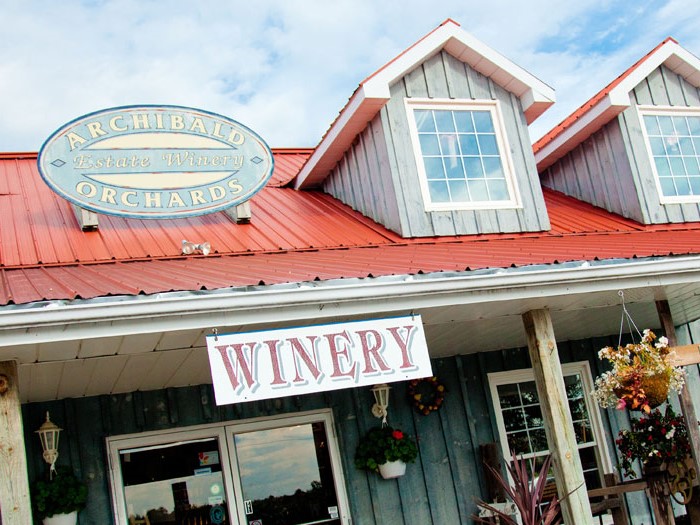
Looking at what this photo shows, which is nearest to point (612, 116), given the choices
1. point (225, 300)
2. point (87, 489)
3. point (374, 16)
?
point (225, 300)

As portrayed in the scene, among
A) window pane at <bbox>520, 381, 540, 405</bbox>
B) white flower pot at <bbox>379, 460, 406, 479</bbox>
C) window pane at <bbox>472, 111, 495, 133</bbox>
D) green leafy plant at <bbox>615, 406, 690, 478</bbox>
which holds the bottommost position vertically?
green leafy plant at <bbox>615, 406, 690, 478</bbox>

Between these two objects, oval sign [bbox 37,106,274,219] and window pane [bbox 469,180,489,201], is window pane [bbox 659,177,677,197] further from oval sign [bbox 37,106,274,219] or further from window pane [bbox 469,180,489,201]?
oval sign [bbox 37,106,274,219]

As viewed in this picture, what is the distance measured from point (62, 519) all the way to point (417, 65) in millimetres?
5967

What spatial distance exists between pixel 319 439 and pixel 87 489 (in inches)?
94.3

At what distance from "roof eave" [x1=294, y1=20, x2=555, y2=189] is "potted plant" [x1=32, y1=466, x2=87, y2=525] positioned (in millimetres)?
4714

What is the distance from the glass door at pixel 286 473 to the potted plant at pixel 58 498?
1.62m

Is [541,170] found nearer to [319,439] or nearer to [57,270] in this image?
[319,439]

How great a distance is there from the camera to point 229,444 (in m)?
8.63

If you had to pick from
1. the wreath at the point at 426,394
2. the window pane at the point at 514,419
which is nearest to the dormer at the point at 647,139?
the window pane at the point at 514,419

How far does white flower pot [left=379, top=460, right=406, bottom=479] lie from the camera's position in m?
8.78

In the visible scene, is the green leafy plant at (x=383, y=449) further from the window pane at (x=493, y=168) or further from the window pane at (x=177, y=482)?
the window pane at (x=493, y=168)

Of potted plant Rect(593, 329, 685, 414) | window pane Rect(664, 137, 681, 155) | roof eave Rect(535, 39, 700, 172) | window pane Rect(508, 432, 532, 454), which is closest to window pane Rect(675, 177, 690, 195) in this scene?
window pane Rect(664, 137, 681, 155)

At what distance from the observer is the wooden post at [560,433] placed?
7047mm

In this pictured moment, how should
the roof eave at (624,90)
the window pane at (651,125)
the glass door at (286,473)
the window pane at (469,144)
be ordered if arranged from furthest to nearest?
the window pane at (651,125)
the roof eave at (624,90)
the window pane at (469,144)
the glass door at (286,473)
